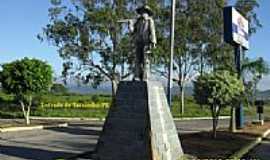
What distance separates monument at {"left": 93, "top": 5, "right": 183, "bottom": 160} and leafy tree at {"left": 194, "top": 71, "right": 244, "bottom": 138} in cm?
889

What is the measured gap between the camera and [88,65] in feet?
144

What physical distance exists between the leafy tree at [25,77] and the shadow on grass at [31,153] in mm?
11703

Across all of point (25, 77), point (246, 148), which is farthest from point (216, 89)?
point (25, 77)

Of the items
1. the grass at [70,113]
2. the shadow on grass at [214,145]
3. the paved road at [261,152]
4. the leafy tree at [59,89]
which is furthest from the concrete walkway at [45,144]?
the leafy tree at [59,89]

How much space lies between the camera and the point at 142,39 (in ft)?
49.8

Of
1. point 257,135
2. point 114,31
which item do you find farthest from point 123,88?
point 114,31

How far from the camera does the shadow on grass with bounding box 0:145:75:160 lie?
18.2m

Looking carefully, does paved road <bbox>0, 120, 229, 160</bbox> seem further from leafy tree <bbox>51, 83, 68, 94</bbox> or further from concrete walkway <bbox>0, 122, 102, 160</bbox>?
leafy tree <bbox>51, 83, 68, 94</bbox>

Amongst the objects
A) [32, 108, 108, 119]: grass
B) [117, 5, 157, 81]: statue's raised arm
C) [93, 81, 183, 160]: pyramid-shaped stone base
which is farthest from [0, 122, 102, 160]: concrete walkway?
[32, 108, 108, 119]: grass

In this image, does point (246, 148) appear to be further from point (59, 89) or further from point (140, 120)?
point (59, 89)

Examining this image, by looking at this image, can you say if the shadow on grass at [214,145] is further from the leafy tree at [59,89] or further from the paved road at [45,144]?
the leafy tree at [59,89]

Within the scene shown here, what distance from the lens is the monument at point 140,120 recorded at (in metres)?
14.4

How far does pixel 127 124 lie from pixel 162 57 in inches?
1284

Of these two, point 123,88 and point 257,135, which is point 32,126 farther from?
point 123,88
